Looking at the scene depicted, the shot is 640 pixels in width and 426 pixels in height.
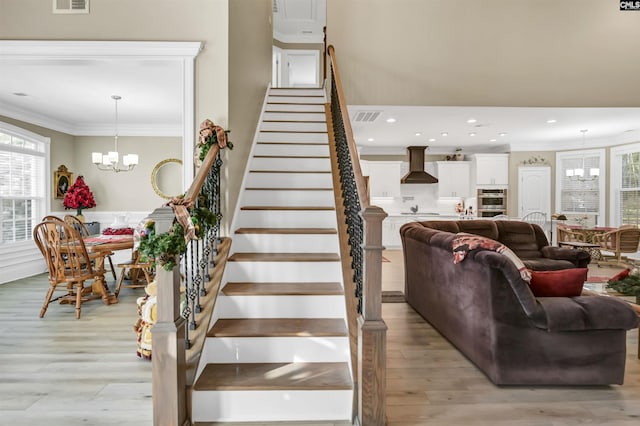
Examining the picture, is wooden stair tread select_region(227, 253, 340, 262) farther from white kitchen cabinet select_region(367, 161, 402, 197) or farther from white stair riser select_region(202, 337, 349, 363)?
white kitchen cabinet select_region(367, 161, 402, 197)

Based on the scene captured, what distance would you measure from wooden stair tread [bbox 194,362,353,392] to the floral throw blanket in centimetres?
128

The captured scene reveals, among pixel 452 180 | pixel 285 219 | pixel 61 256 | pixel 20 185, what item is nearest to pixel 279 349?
pixel 285 219

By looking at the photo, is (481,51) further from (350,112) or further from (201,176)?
(201,176)

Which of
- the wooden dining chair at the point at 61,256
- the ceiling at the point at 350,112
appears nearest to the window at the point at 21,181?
the ceiling at the point at 350,112

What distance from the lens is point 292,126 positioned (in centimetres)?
494

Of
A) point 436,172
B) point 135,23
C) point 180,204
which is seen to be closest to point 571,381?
point 180,204

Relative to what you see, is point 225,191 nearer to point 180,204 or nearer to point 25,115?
point 180,204

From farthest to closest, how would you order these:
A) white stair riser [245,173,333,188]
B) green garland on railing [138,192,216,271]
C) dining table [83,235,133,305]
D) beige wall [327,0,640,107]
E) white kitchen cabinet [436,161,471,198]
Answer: white kitchen cabinet [436,161,471,198] < beige wall [327,0,640,107] < dining table [83,235,133,305] < white stair riser [245,173,333,188] < green garland on railing [138,192,216,271]

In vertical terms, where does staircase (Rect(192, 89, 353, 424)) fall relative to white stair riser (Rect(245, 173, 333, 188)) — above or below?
below

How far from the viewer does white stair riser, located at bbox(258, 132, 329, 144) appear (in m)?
4.64

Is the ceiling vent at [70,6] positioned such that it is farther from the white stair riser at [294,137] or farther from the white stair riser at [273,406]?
the white stair riser at [273,406]

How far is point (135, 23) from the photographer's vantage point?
3.14m

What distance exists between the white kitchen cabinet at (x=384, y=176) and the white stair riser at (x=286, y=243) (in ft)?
21.8

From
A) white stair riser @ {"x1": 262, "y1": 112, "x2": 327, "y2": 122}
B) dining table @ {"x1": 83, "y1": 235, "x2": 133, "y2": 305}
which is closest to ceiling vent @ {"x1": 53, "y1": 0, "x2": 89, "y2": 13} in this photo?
white stair riser @ {"x1": 262, "y1": 112, "x2": 327, "y2": 122}
